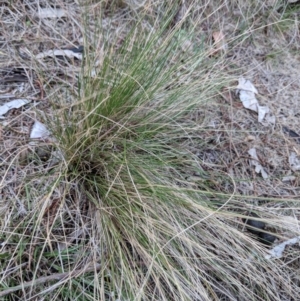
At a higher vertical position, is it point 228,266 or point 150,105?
point 150,105

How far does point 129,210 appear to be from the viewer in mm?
1275

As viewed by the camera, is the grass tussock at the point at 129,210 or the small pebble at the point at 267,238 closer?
the grass tussock at the point at 129,210

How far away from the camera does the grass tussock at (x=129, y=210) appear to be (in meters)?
1.23

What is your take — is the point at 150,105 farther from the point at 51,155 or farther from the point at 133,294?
the point at 133,294

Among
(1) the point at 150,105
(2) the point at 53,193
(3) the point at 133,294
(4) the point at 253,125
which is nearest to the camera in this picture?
(3) the point at 133,294

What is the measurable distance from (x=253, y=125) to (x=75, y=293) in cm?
89

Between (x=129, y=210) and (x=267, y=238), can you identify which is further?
(x=267, y=238)

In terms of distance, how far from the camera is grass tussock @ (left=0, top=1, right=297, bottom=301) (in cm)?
123

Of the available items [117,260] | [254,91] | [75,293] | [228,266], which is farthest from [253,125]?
[75,293]

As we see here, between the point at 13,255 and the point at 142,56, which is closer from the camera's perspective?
the point at 13,255

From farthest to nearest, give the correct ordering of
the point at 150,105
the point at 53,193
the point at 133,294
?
the point at 150,105 < the point at 53,193 < the point at 133,294

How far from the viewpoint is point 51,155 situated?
1381mm

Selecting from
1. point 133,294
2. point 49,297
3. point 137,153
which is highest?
point 137,153

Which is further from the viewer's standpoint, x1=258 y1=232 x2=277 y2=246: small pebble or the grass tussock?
x1=258 y1=232 x2=277 y2=246: small pebble
